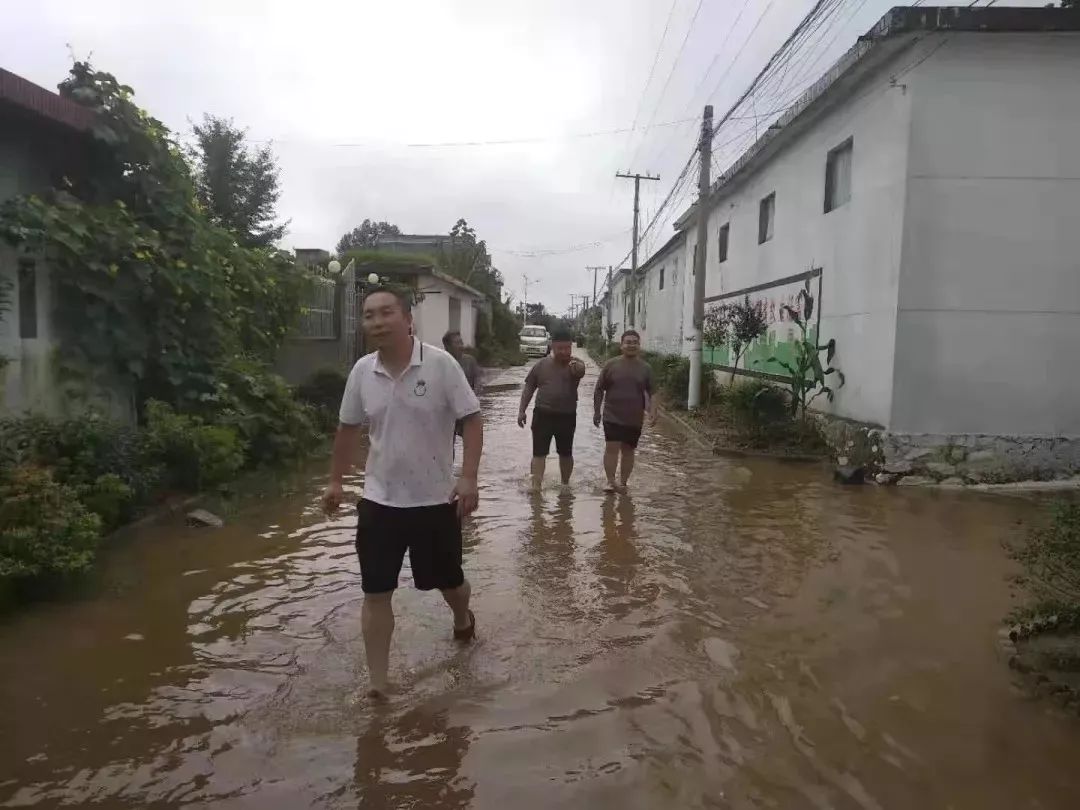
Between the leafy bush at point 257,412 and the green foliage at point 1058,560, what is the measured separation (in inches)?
271

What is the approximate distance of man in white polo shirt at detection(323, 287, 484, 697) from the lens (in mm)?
3717

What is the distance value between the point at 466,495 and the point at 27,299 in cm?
477

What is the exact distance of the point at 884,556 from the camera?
627 centimetres

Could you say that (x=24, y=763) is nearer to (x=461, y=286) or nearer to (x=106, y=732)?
(x=106, y=732)

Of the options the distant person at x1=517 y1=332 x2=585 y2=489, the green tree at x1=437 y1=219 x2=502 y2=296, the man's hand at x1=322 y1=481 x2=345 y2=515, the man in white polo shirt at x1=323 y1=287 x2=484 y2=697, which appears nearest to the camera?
the man in white polo shirt at x1=323 y1=287 x2=484 y2=697

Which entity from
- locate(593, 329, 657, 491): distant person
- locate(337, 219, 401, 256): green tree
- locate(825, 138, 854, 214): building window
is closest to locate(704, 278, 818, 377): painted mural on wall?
locate(825, 138, 854, 214): building window

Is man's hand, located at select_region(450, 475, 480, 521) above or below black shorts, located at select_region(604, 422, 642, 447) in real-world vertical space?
above

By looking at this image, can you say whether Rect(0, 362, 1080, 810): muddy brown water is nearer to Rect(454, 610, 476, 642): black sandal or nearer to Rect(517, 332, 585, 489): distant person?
Rect(454, 610, 476, 642): black sandal

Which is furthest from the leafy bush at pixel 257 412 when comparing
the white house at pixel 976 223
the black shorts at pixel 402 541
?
the white house at pixel 976 223

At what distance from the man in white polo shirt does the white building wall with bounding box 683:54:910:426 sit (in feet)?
23.3

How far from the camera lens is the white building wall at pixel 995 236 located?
8953 millimetres

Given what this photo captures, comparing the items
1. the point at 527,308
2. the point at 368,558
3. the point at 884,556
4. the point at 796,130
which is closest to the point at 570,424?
the point at 884,556

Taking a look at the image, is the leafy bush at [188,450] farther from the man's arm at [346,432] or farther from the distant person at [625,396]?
the man's arm at [346,432]

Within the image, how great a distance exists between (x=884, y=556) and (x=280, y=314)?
323 inches
